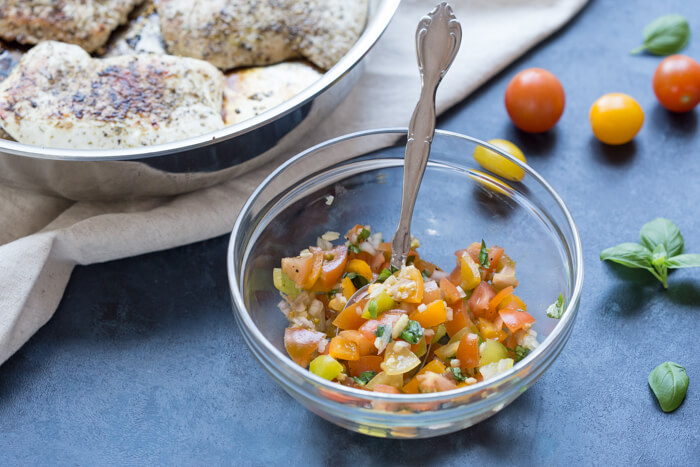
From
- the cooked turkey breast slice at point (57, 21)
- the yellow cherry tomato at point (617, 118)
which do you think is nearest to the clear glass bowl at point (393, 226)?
the yellow cherry tomato at point (617, 118)

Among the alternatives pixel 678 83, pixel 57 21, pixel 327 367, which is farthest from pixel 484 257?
pixel 57 21

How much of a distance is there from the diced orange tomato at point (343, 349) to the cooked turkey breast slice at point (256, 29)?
1.18 meters

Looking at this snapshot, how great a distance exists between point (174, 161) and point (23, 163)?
16.9 inches

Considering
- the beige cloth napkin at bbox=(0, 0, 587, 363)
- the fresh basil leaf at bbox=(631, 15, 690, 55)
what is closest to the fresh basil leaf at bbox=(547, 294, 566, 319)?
the beige cloth napkin at bbox=(0, 0, 587, 363)

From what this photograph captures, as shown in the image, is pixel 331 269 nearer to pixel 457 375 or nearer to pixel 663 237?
pixel 457 375

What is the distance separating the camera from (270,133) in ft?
7.22

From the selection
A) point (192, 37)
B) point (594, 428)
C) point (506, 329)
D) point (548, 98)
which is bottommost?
point (594, 428)

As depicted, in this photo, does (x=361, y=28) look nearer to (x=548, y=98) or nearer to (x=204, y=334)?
(x=548, y=98)

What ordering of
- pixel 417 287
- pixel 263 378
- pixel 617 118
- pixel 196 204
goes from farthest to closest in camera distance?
pixel 617 118, pixel 196 204, pixel 263 378, pixel 417 287

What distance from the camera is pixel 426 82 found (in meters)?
1.74

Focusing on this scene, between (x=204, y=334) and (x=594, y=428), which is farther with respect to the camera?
(x=204, y=334)

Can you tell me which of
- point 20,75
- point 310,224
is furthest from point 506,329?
point 20,75

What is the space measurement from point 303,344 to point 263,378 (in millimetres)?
242

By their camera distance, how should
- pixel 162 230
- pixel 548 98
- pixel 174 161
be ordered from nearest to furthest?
1. pixel 174 161
2. pixel 162 230
3. pixel 548 98
